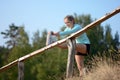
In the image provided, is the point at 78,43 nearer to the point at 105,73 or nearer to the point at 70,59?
the point at 70,59

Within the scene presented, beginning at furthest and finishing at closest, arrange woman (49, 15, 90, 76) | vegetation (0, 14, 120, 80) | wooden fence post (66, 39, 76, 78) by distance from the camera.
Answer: vegetation (0, 14, 120, 80), woman (49, 15, 90, 76), wooden fence post (66, 39, 76, 78)

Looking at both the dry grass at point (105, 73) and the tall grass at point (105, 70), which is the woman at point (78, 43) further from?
the dry grass at point (105, 73)

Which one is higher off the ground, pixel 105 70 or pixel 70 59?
pixel 70 59

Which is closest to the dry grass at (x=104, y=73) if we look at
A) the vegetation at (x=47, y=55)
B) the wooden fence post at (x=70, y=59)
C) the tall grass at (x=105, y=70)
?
the tall grass at (x=105, y=70)

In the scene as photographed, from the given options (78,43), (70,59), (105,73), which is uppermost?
(78,43)

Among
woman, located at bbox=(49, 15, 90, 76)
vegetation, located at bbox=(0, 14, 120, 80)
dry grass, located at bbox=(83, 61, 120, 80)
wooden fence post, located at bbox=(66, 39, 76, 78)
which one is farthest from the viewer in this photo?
vegetation, located at bbox=(0, 14, 120, 80)

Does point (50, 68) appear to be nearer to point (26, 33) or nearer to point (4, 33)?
point (26, 33)

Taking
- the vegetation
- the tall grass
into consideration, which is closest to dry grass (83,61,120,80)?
the tall grass

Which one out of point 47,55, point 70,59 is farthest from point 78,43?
point 47,55

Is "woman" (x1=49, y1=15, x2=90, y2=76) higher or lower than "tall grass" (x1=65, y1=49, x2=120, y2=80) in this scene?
higher

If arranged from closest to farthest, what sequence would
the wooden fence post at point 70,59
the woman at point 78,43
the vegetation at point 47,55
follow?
the wooden fence post at point 70,59
the woman at point 78,43
the vegetation at point 47,55

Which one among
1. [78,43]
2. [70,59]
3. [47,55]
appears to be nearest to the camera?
[70,59]

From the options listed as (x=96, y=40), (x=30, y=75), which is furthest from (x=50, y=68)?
(x=96, y=40)

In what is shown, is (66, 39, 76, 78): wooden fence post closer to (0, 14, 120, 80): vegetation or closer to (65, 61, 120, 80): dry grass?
(65, 61, 120, 80): dry grass
